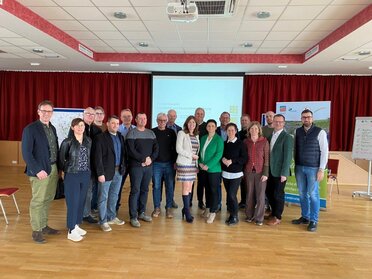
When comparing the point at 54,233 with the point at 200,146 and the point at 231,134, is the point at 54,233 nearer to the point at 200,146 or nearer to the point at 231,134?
the point at 200,146

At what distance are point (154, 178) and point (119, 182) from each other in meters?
0.57

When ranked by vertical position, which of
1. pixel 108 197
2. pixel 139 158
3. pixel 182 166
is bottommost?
pixel 108 197

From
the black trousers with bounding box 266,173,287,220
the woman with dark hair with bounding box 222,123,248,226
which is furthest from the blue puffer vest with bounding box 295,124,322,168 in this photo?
the woman with dark hair with bounding box 222,123,248,226

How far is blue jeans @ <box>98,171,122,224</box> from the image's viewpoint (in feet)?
11.7

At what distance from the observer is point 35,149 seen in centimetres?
311

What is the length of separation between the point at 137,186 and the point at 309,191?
227cm

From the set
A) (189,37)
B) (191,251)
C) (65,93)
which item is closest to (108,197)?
(191,251)

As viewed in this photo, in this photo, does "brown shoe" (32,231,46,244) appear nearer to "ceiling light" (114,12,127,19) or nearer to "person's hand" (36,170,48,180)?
"person's hand" (36,170,48,180)

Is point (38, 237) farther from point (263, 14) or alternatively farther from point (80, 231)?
point (263, 14)

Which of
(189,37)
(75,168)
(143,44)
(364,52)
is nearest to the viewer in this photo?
(75,168)

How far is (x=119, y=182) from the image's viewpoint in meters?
3.76

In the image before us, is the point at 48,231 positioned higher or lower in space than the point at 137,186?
lower

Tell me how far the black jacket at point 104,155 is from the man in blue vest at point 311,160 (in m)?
2.45

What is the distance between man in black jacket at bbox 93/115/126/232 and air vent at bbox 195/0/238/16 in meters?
1.68
